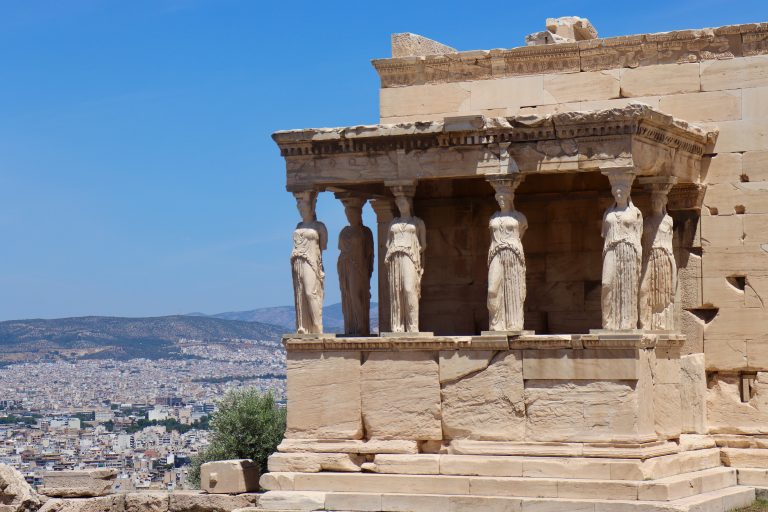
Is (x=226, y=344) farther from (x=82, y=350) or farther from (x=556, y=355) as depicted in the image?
(x=556, y=355)

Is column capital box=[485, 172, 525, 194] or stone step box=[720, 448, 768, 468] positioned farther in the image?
stone step box=[720, 448, 768, 468]

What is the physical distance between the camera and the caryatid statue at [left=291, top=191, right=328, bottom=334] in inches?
818

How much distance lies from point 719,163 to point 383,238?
4.29 m

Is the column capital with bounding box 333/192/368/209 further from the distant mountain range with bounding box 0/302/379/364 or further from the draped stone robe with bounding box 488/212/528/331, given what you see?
the distant mountain range with bounding box 0/302/379/364

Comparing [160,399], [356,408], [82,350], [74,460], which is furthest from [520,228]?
[82,350]

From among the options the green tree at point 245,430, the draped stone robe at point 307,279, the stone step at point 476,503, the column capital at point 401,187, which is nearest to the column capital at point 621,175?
the column capital at point 401,187

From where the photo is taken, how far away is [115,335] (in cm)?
10969

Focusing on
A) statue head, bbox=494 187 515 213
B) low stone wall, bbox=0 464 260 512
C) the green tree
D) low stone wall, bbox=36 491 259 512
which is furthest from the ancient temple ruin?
the green tree

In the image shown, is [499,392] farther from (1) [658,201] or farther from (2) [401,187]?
(1) [658,201]

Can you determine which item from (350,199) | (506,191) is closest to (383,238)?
(350,199)

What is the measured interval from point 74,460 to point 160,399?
37.5 metres

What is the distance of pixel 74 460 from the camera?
45.3m

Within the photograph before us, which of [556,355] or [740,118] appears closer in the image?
[556,355]

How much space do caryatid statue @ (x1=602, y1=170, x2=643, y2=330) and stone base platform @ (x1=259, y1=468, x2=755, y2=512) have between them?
1800mm
